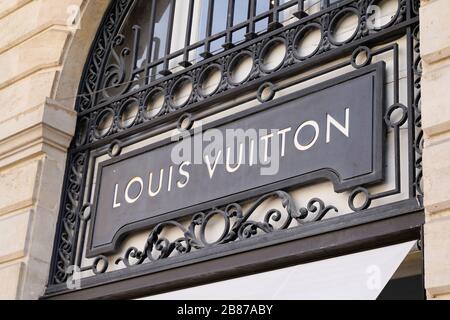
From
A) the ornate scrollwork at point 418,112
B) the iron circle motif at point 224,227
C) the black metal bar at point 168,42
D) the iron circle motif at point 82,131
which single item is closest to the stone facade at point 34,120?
the iron circle motif at point 82,131

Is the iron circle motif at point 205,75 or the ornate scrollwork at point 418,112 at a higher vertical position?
the iron circle motif at point 205,75

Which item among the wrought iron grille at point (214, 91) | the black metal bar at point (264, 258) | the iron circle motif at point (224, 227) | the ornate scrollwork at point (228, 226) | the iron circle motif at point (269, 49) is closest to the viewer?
the black metal bar at point (264, 258)

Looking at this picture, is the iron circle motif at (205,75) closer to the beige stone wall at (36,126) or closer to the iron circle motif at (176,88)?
the iron circle motif at (176,88)

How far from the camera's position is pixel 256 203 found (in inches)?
239

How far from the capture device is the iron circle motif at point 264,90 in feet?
20.8

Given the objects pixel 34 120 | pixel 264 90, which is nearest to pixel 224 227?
pixel 264 90

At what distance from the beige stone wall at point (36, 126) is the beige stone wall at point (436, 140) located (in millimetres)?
3612

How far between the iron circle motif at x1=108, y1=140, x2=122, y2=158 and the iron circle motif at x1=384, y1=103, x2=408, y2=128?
2657 mm

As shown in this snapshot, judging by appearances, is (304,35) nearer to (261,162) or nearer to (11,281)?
(261,162)

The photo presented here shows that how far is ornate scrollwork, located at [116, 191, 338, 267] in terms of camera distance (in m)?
5.77

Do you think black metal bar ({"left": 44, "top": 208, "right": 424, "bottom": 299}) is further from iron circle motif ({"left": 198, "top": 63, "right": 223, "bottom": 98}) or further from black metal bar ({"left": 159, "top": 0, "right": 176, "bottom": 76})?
black metal bar ({"left": 159, "top": 0, "right": 176, "bottom": 76})

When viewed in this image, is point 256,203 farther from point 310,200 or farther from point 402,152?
point 402,152

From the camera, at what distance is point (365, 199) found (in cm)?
548

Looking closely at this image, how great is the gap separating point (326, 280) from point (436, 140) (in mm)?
1072
